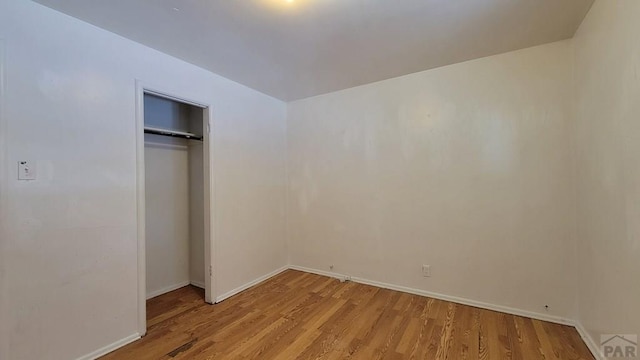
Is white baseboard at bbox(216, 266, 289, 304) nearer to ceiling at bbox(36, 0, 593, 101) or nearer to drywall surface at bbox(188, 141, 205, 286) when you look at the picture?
drywall surface at bbox(188, 141, 205, 286)

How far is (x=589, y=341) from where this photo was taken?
6.11ft

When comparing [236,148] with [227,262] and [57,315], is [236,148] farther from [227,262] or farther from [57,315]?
[57,315]

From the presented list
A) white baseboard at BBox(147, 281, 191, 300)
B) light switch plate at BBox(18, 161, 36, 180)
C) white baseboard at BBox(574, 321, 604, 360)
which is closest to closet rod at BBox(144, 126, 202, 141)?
light switch plate at BBox(18, 161, 36, 180)

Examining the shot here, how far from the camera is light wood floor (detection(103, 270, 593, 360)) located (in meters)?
1.85

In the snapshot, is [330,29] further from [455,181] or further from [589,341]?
[589,341]

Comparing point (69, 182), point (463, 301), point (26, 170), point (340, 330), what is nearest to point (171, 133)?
point (69, 182)

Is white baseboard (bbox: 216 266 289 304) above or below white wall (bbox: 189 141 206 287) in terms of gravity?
below

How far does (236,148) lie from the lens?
2.94m

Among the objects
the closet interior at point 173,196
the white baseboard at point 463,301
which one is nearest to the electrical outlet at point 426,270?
the white baseboard at point 463,301

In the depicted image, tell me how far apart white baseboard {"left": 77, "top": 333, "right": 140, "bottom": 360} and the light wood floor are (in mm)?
53

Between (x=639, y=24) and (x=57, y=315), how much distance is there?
148 inches

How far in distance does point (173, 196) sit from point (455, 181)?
3.24m

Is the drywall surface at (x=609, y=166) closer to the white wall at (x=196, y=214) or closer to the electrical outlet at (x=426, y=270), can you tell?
the electrical outlet at (x=426, y=270)

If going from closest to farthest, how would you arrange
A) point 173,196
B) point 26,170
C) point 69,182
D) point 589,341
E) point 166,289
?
1. point 26,170
2. point 69,182
3. point 589,341
4. point 166,289
5. point 173,196
